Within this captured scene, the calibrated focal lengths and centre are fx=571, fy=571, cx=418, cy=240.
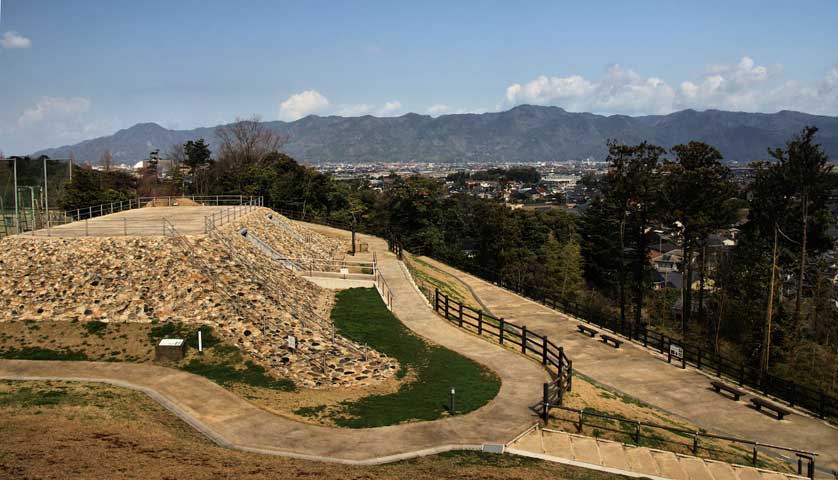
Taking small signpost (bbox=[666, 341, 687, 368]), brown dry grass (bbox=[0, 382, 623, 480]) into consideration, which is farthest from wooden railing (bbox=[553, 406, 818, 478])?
small signpost (bbox=[666, 341, 687, 368])

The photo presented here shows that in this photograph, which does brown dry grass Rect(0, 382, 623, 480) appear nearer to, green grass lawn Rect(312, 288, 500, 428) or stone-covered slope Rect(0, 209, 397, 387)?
green grass lawn Rect(312, 288, 500, 428)

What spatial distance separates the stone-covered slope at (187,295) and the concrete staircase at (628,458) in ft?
22.3

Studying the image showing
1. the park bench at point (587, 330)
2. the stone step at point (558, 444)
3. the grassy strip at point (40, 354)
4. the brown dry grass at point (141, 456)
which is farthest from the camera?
the park bench at point (587, 330)

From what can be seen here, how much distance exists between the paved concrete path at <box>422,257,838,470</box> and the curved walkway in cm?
524

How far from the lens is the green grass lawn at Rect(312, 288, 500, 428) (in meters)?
16.8

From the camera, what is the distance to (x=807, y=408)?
74.6ft

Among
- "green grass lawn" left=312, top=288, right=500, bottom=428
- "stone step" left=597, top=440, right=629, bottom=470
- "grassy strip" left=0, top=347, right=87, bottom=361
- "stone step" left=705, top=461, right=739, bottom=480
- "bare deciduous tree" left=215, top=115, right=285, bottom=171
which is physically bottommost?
"stone step" left=705, top=461, right=739, bottom=480

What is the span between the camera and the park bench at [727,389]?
72.6 ft

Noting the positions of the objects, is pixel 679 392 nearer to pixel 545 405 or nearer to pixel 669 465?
pixel 669 465

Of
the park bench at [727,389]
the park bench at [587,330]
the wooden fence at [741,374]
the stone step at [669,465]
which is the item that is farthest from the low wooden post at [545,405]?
the park bench at [587,330]

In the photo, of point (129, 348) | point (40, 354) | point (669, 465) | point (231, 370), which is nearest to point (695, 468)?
point (669, 465)

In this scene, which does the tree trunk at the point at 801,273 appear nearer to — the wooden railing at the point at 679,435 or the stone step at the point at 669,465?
the wooden railing at the point at 679,435

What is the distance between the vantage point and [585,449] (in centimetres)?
1514

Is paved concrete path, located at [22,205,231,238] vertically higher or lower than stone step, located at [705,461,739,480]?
higher
